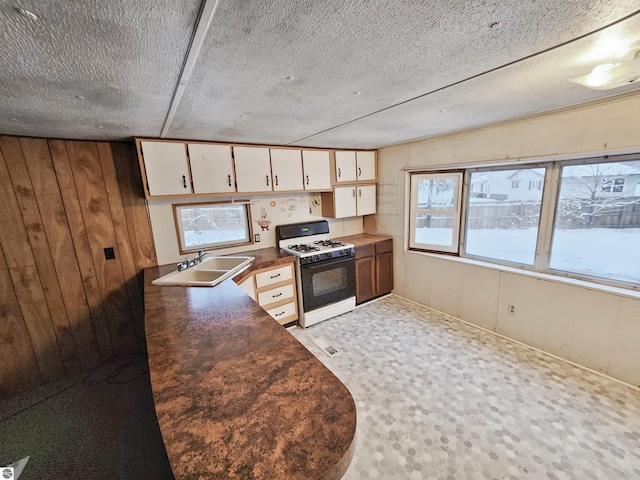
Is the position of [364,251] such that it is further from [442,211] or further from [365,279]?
[442,211]

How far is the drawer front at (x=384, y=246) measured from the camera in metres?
3.52

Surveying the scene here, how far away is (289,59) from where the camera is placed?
3.39ft

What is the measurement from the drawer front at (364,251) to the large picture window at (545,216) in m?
0.77

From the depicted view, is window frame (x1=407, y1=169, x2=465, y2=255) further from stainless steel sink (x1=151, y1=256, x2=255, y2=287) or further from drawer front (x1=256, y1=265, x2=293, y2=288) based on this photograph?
stainless steel sink (x1=151, y1=256, x2=255, y2=287)

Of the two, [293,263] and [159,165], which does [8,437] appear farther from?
[293,263]

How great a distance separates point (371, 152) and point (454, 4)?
294cm

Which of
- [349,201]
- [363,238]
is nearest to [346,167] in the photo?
[349,201]

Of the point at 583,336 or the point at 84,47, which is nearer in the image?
the point at 84,47

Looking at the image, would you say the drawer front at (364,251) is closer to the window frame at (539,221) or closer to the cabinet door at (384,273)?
the cabinet door at (384,273)

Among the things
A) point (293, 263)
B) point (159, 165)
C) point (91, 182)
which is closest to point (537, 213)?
point (293, 263)

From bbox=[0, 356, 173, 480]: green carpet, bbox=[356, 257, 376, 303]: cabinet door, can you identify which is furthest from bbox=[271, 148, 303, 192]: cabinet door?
bbox=[0, 356, 173, 480]: green carpet

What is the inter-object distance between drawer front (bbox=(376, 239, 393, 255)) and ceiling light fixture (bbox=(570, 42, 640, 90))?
2465 mm

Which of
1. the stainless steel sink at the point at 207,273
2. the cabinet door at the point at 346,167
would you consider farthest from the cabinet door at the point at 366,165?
the stainless steel sink at the point at 207,273

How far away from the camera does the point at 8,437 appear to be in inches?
69.9
